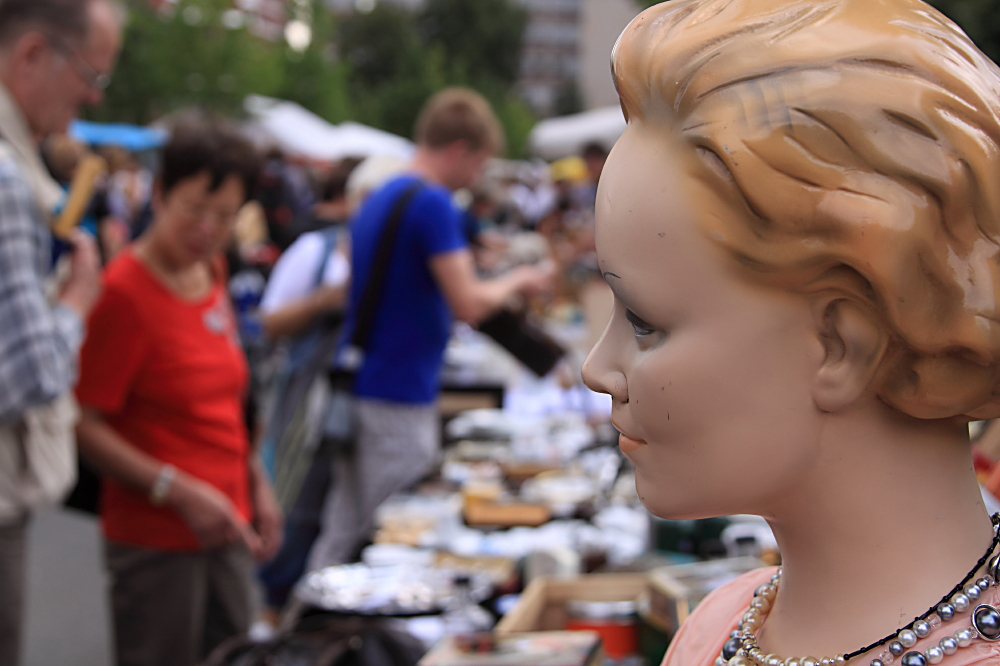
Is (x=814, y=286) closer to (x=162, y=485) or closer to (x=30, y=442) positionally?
(x=30, y=442)

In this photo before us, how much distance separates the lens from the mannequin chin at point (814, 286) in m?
0.72

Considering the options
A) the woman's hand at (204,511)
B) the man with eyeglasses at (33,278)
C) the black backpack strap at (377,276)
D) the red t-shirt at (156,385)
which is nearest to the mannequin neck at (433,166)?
the black backpack strap at (377,276)

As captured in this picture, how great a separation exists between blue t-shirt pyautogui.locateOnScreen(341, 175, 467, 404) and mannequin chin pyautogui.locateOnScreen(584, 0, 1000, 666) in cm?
267

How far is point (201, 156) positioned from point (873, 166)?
7.97 feet

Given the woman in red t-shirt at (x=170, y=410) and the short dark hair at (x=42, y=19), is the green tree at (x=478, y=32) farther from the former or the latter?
the short dark hair at (x=42, y=19)

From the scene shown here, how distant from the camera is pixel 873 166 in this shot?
715 millimetres

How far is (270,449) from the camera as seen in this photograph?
482cm

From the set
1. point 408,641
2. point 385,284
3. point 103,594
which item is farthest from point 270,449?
point 408,641

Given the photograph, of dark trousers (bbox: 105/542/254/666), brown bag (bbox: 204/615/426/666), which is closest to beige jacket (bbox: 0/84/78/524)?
dark trousers (bbox: 105/542/254/666)

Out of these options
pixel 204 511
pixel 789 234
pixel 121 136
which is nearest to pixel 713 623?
pixel 789 234

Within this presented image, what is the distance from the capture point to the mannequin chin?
716 mm

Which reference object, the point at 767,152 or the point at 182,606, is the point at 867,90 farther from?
the point at 182,606

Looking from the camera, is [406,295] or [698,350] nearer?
[698,350]

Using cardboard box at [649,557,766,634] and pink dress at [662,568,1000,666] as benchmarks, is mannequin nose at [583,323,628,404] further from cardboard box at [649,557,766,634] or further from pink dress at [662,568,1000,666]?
cardboard box at [649,557,766,634]
